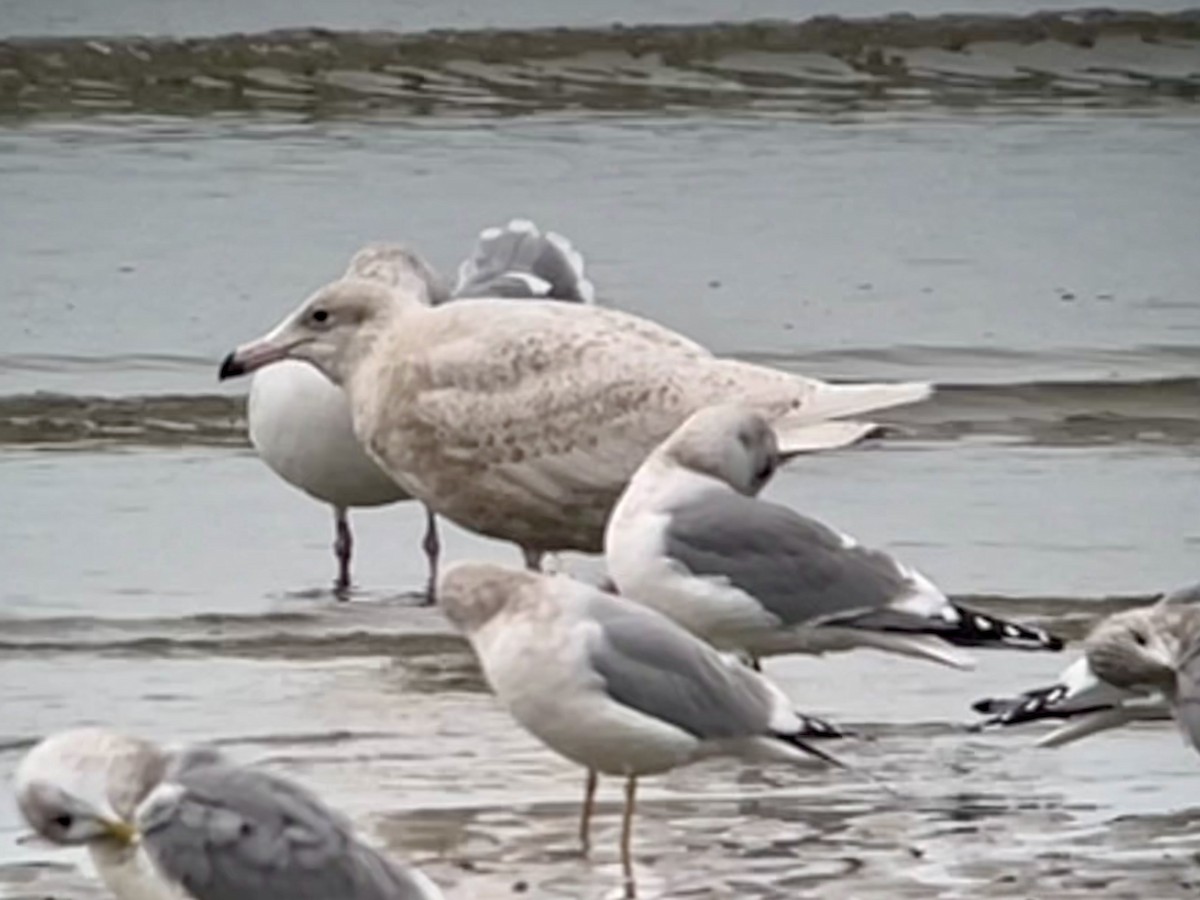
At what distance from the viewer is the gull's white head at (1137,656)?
6.79 metres

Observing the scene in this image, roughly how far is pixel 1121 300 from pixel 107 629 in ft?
15.5

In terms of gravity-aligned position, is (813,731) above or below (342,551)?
above

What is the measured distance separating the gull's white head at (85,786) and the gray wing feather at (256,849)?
51 mm

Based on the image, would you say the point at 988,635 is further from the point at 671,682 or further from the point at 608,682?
the point at 608,682

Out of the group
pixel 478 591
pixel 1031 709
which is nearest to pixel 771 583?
pixel 1031 709

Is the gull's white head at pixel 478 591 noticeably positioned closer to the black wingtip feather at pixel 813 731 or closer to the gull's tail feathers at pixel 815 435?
the black wingtip feather at pixel 813 731

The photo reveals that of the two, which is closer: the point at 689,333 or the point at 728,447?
the point at 728,447

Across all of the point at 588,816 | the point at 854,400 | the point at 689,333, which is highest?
the point at 854,400

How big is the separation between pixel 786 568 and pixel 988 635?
1.31ft

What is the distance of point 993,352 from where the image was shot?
38.1 feet

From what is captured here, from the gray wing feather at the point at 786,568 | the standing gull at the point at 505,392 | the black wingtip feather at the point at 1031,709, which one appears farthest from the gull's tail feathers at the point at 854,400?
the black wingtip feather at the point at 1031,709

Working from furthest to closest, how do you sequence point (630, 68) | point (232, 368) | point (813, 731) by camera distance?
point (630, 68)
point (232, 368)
point (813, 731)

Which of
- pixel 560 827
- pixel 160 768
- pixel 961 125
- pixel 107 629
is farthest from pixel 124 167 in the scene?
pixel 160 768

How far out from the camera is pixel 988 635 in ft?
23.7
